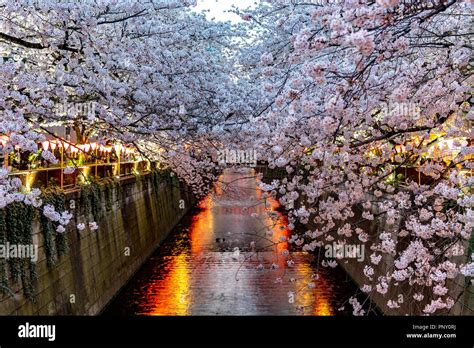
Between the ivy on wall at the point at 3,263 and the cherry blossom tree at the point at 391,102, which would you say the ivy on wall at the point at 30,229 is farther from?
the cherry blossom tree at the point at 391,102

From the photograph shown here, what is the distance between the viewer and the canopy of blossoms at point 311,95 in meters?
5.39

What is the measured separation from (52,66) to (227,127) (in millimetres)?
5600

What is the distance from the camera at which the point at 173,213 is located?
32.9 meters

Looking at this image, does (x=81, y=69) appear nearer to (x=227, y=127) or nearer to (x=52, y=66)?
(x=52, y=66)

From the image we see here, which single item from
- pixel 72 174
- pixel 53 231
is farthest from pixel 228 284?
pixel 53 231

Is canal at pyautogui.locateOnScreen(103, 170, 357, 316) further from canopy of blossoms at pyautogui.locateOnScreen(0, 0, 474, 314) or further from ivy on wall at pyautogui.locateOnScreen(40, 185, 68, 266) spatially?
ivy on wall at pyautogui.locateOnScreen(40, 185, 68, 266)

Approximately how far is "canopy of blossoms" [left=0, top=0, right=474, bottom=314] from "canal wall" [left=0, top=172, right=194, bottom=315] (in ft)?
4.72

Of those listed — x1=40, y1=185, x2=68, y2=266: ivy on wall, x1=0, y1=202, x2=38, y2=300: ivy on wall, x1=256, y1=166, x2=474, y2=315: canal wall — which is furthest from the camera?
x1=40, y1=185, x2=68, y2=266: ivy on wall

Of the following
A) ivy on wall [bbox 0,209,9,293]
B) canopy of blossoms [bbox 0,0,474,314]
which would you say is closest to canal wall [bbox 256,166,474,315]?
canopy of blossoms [bbox 0,0,474,314]

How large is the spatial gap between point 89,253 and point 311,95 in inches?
325

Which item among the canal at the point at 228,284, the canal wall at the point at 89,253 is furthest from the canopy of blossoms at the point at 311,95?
the canal at the point at 228,284

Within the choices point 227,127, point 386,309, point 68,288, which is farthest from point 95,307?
point 386,309

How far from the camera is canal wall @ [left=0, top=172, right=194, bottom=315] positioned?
34.1 ft

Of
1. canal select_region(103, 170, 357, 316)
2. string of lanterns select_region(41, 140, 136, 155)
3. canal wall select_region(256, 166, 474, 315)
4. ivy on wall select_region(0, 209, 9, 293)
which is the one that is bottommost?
canal select_region(103, 170, 357, 316)
